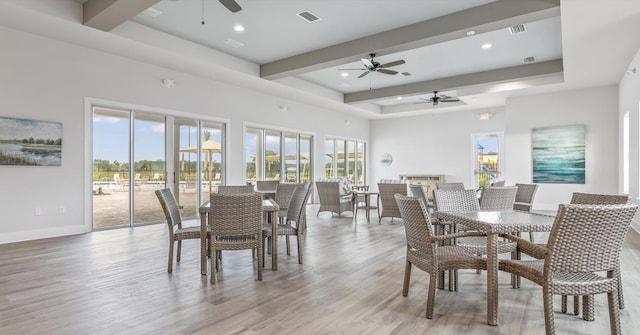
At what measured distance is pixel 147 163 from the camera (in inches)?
279

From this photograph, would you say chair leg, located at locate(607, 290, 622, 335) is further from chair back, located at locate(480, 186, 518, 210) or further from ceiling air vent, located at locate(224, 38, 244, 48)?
ceiling air vent, located at locate(224, 38, 244, 48)

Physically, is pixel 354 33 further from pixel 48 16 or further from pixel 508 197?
pixel 48 16

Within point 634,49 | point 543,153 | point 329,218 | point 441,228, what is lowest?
point 329,218

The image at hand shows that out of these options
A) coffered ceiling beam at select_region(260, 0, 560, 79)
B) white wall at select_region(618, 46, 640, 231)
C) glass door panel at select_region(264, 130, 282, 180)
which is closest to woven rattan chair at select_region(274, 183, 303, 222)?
coffered ceiling beam at select_region(260, 0, 560, 79)

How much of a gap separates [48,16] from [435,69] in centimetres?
720

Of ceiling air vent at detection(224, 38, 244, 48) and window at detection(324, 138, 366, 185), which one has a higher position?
ceiling air vent at detection(224, 38, 244, 48)

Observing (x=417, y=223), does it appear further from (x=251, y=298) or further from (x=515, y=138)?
(x=515, y=138)

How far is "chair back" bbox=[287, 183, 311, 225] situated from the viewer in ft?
13.9

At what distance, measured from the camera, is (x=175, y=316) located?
2631 millimetres

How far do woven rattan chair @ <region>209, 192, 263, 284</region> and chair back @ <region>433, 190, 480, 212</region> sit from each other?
1735mm

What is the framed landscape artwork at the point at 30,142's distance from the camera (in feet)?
17.1

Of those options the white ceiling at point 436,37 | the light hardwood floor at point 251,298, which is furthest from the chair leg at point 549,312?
the white ceiling at point 436,37

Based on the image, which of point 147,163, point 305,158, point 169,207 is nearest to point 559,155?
point 305,158

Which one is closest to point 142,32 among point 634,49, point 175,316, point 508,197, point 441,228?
point 175,316
